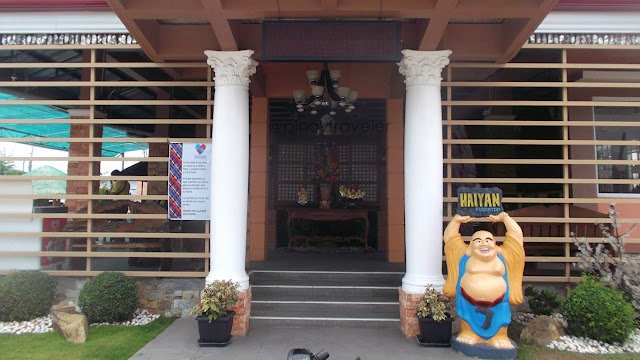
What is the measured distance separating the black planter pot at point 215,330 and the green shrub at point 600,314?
4.47 meters

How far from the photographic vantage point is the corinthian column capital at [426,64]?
551 cm

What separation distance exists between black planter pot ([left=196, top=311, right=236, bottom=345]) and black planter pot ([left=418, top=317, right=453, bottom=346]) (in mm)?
2484

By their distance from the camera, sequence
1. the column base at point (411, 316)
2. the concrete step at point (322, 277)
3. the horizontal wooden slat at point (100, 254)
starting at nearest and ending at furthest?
1. the column base at point (411, 316)
2. the horizontal wooden slat at point (100, 254)
3. the concrete step at point (322, 277)

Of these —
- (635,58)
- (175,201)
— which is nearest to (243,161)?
(175,201)

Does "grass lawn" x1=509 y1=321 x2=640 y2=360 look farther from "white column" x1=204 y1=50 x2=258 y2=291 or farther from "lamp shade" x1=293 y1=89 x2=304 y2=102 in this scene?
"lamp shade" x1=293 y1=89 x2=304 y2=102

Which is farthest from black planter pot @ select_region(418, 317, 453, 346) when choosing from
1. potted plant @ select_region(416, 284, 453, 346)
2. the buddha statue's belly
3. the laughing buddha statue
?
the buddha statue's belly

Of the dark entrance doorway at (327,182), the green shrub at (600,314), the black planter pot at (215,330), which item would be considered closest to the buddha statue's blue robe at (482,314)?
the green shrub at (600,314)

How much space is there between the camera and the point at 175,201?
616cm

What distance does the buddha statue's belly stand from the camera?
4.52 meters

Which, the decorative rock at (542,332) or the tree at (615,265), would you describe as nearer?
the decorative rock at (542,332)

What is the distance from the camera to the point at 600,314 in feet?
16.4

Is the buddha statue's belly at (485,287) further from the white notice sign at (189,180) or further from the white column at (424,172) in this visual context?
the white notice sign at (189,180)

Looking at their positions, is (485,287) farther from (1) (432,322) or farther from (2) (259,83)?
(2) (259,83)

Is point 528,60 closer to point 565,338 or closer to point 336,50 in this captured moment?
point 336,50
